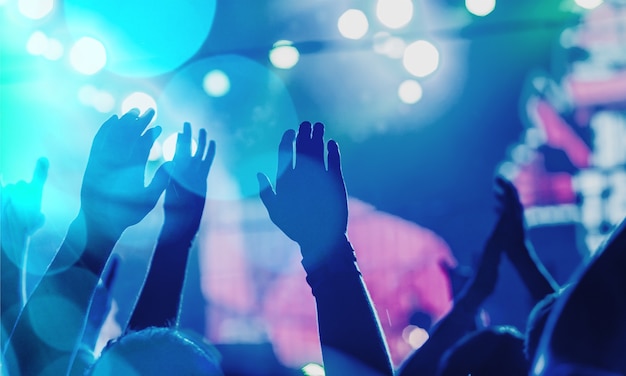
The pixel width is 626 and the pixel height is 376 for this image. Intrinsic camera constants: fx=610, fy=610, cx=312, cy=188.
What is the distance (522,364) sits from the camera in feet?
3.64

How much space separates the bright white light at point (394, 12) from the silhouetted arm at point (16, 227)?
2.84 m

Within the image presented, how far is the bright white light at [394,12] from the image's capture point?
3.71 metres

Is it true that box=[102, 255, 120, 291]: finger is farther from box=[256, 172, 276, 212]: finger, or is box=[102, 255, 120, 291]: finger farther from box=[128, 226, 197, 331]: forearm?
box=[256, 172, 276, 212]: finger

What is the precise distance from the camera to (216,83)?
4.30 metres

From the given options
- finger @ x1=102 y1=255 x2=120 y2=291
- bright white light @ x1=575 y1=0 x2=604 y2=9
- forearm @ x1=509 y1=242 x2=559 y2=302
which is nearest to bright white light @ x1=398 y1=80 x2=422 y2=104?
bright white light @ x1=575 y1=0 x2=604 y2=9

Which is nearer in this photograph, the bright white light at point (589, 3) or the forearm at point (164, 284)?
the forearm at point (164, 284)

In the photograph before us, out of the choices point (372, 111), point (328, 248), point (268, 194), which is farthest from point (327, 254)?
point (372, 111)

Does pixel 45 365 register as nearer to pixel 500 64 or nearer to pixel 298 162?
pixel 298 162

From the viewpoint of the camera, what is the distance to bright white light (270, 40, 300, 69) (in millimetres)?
4008

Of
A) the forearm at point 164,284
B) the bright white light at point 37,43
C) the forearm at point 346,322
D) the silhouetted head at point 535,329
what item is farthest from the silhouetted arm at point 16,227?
the bright white light at point 37,43

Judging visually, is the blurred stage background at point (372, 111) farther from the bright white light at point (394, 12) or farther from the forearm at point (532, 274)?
the forearm at point (532, 274)

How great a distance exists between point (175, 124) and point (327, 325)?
12.2 ft

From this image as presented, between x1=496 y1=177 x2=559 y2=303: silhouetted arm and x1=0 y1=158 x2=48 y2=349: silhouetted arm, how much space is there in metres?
0.97

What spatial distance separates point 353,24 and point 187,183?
9.29ft
